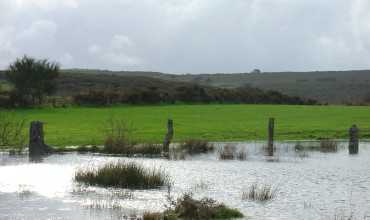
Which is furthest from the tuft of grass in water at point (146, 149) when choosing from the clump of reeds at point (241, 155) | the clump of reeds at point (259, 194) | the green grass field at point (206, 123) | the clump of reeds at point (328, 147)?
the clump of reeds at point (259, 194)

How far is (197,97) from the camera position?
3952 inches

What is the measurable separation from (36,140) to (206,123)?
25.5m

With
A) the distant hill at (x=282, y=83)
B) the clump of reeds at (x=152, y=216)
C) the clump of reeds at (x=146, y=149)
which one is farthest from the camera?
the distant hill at (x=282, y=83)

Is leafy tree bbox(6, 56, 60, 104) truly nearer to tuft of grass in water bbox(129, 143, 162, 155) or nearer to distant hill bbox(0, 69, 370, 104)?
distant hill bbox(0, 69, 370, 104)

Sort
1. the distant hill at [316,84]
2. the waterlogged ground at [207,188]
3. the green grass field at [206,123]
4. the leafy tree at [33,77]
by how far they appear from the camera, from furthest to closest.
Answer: the distant hill at [316,84] < the leafy tree at [33,77] < the green grass field at [206,123] < the waterlogged ground at [207,188]

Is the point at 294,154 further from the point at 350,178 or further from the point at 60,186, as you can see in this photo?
the point at 60,186

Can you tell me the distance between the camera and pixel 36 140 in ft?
126

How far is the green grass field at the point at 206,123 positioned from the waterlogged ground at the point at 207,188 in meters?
12.4

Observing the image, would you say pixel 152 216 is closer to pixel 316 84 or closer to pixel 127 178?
pixel 127 178

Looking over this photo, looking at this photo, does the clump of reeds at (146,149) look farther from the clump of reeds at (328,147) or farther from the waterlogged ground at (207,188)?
the clump of reeds at (328,147)

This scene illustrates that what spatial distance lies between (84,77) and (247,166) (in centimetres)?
10479

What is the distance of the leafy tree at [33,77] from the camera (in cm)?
8362

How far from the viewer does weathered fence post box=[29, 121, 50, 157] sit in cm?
3791

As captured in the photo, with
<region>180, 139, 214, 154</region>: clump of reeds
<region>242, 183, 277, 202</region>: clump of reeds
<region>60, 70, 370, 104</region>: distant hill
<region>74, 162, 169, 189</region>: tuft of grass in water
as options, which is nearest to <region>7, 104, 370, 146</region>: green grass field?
<region>180, 139, 214, 154</region>: clump of reeds
